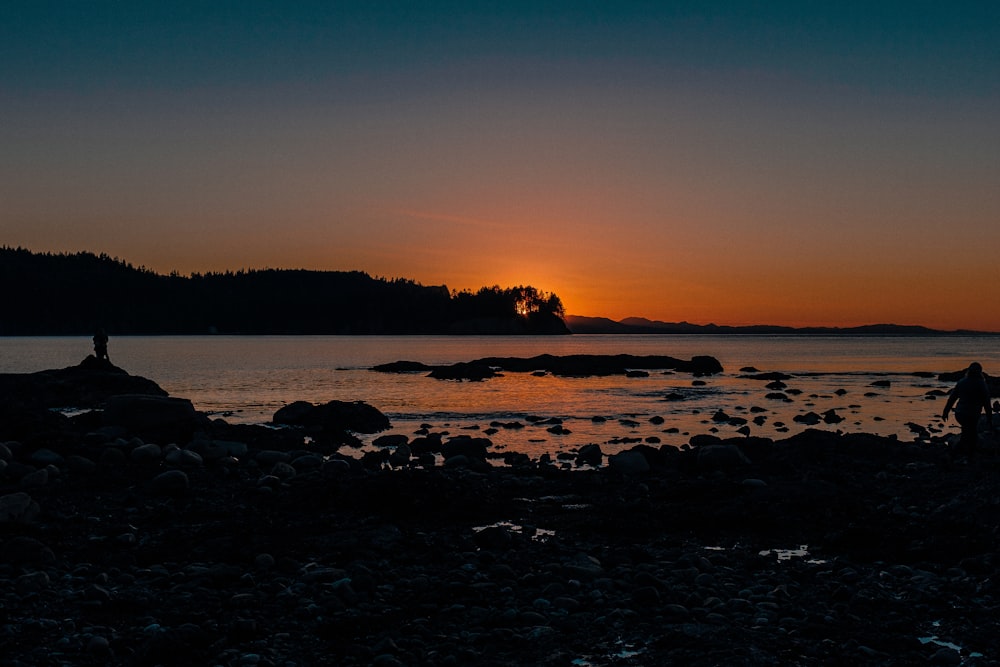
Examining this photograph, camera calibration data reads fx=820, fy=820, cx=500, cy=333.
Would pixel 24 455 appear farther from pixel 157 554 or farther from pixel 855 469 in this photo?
pixel 855 469

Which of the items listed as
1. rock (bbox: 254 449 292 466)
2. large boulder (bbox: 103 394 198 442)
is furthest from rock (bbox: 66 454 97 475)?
large boulder (bbox: 103 394 198 442)

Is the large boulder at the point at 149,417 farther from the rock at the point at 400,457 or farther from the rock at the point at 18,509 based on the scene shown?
the rock at the point at 18,509

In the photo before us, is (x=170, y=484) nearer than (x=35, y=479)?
No

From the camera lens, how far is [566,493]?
16.3 m

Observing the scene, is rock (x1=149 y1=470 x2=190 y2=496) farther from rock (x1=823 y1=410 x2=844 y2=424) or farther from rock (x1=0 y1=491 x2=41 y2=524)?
rock (x1=823 y1=410 x2=844 y2=424)

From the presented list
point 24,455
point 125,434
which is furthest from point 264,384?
point 24,455

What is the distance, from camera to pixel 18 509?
11.9 m

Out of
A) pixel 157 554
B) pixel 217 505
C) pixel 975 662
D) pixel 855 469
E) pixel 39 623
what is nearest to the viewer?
pixel 975 662

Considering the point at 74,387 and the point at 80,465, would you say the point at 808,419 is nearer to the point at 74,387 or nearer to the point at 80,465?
the point at 80,465

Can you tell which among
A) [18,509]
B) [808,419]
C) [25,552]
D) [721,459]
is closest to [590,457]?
[721,459]

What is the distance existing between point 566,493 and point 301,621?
8646mm

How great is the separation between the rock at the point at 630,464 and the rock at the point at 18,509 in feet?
38.4

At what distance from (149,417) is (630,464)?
14.4m

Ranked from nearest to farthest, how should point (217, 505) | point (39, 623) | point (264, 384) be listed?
point (39, 623)
point (217, 505)
point (264, 384)
